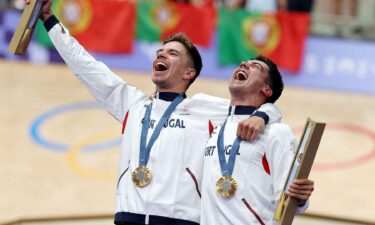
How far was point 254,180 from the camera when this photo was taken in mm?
4395

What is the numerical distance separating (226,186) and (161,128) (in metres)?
0.58

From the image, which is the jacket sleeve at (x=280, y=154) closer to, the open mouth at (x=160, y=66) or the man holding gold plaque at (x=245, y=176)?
the man holding gold plaque at (x=245, y=176)

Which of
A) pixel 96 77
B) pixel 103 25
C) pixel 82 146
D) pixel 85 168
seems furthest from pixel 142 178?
pixel 103 25

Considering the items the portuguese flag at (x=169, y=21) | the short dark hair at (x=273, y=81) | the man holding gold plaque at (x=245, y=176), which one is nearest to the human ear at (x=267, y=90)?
the short dark hair at (x=273, y=81)

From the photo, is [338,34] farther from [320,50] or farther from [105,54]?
[105,54]

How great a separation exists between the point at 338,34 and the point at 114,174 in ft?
14.4

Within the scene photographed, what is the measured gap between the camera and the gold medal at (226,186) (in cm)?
436

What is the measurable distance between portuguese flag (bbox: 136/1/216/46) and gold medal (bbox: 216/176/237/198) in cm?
742

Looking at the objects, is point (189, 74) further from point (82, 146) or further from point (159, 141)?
point (82, 146)

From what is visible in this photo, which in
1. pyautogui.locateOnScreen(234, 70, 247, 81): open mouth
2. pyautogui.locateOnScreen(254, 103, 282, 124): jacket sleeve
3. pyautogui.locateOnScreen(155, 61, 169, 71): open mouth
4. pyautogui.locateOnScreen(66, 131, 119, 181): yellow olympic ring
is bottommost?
pyautogui.locateOnScreen(66, 131, 119, 181): yellow olympic ring

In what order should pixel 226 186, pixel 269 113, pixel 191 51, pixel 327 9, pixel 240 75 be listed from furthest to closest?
pixel 327 9 → pixel 191 51 → pixel 240 75 → pixel 269 113 → pixel 226 186

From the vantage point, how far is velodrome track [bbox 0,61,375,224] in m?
9.48

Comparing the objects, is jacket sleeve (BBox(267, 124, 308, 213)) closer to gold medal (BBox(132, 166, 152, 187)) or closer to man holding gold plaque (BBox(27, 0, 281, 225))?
man holding gold plaque (BBox(27, 0, 281, 225))

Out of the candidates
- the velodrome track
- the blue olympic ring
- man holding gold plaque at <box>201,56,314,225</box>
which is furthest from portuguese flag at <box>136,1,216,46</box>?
man holding gold plaque at <box>201,56,314,225</box>
